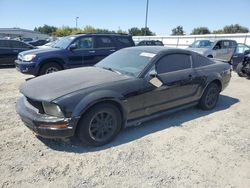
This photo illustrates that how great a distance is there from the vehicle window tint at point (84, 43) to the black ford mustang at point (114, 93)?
407 cm

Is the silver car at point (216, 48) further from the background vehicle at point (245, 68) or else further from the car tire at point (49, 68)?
the car tire at point (49, 68)

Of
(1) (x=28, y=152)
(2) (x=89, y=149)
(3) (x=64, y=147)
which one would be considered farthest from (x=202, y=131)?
(1) (x=28, y=152)

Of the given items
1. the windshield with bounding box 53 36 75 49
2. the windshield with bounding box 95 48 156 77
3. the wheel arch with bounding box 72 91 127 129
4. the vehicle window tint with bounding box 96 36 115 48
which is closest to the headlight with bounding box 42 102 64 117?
the wheel arch with bounding box 72 91 127 129

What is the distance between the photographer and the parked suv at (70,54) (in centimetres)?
822

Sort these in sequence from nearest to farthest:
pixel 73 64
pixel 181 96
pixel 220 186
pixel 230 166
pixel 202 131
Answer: pixel 220 186
pixel 230 166
pixel 202 131
pixel 181 96
pixel 73 64

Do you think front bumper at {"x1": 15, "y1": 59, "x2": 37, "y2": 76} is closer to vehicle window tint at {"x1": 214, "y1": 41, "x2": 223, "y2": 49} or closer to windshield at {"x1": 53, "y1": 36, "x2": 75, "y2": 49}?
windshield at {"x1": 53, "y1": 36, "x2": 75, "y2": 49}

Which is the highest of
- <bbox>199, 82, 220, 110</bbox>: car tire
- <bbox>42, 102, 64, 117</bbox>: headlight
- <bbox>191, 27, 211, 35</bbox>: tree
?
<bbox>191, 27, 211, 35</bbox>: tree

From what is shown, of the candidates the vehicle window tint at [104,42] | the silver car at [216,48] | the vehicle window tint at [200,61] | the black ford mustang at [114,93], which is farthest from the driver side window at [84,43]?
the silver car at [216,48]

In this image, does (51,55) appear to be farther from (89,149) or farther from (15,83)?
(89,149)

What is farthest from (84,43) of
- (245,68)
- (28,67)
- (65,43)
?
(245,68)

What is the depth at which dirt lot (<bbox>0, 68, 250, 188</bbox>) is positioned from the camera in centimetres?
314

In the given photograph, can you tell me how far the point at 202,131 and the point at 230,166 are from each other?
118 centimetres

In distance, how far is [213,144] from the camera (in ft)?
13.8

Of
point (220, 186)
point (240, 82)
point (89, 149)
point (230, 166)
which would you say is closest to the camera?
point (220, 186)
